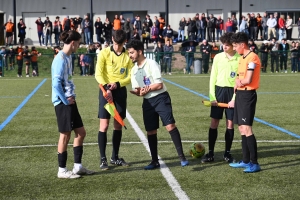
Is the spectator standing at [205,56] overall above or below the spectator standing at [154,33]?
below

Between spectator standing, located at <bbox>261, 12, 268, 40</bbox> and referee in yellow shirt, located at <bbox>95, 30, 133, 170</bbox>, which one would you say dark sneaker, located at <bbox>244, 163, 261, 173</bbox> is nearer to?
referee in yellow shirt, located at <bbox>95, 30, 133, 170</bbox>

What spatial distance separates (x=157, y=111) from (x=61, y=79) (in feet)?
4.72

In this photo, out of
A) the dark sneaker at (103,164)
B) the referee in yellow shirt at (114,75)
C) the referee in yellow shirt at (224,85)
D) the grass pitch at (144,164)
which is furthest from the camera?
the referee in yellow shirt at (224,85)

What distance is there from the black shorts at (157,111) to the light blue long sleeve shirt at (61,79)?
114 centimetres

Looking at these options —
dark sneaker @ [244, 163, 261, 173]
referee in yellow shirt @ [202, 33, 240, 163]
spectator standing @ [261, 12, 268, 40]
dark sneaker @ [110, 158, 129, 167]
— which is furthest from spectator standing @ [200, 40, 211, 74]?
dark sneaker @ [244, 163, 261, 173]

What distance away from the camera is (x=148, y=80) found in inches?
311

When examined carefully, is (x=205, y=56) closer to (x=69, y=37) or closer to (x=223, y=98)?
(x=223, y=98)

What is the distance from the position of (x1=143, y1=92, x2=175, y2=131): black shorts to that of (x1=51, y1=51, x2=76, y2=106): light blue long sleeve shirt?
1143 mm

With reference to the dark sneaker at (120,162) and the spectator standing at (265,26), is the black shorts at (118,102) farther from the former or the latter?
the spectator standing at (265,26)

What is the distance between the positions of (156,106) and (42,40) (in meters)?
35.8

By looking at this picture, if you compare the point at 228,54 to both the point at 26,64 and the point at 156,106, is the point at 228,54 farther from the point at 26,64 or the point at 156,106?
the point at 26,64

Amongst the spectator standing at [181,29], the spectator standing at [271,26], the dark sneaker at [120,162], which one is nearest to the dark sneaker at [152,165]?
the dark sneaker at [120,162]

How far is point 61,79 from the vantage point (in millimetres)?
7246

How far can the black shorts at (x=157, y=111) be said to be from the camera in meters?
7.90
